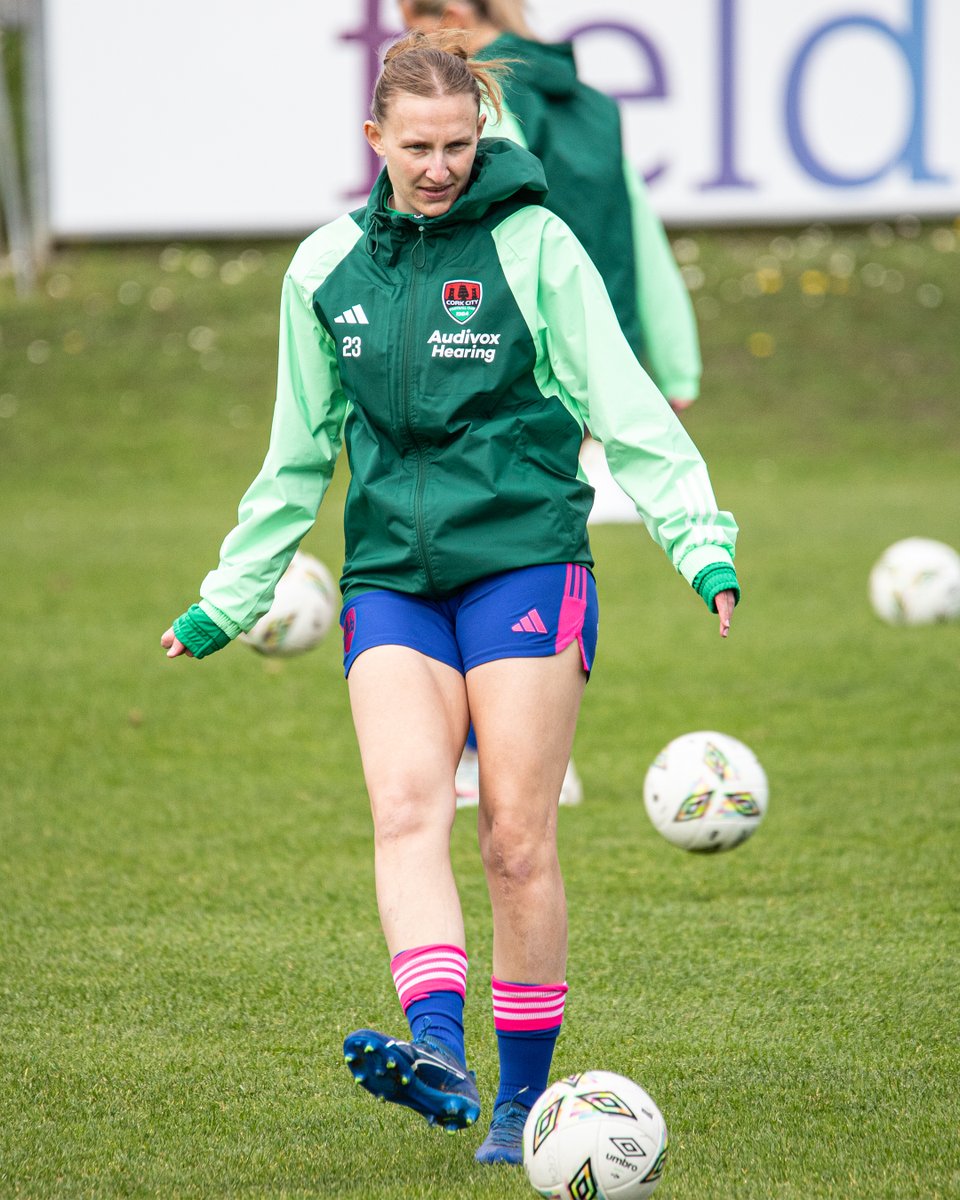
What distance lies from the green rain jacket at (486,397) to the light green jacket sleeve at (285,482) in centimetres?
9

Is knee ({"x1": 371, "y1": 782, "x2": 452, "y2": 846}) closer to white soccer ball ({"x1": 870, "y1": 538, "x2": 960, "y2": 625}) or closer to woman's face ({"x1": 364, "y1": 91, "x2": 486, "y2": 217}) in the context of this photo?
woman's face ({"x1": 364, "y1": 91, "x2": 486, "y2": 217})

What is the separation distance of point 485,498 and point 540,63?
2376mm

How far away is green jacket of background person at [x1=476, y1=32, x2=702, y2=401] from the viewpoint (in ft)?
17.2

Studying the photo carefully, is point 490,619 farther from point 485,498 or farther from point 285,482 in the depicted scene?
point 285,482

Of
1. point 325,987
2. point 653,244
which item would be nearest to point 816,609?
point 653,244

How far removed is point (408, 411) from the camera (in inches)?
135

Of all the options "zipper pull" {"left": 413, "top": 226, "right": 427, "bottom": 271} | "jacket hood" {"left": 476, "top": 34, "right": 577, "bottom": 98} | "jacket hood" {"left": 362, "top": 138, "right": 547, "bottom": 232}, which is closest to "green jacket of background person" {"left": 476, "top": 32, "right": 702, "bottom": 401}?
"jacket hood" {"left": 476, "top": 34, "right": 577, "bottom": 98}

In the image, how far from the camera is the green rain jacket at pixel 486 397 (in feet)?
11.2

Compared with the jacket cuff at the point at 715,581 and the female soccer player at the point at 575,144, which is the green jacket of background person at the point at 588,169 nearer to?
the female soccer player at the point at 575,144

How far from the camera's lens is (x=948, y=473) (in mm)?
15828

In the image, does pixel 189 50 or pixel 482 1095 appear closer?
pixel 482 1095

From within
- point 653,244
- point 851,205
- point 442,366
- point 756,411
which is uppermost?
point 442,366

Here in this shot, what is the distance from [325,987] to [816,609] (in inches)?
241

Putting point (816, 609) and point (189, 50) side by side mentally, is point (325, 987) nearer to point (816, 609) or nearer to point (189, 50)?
point (816, 609)
